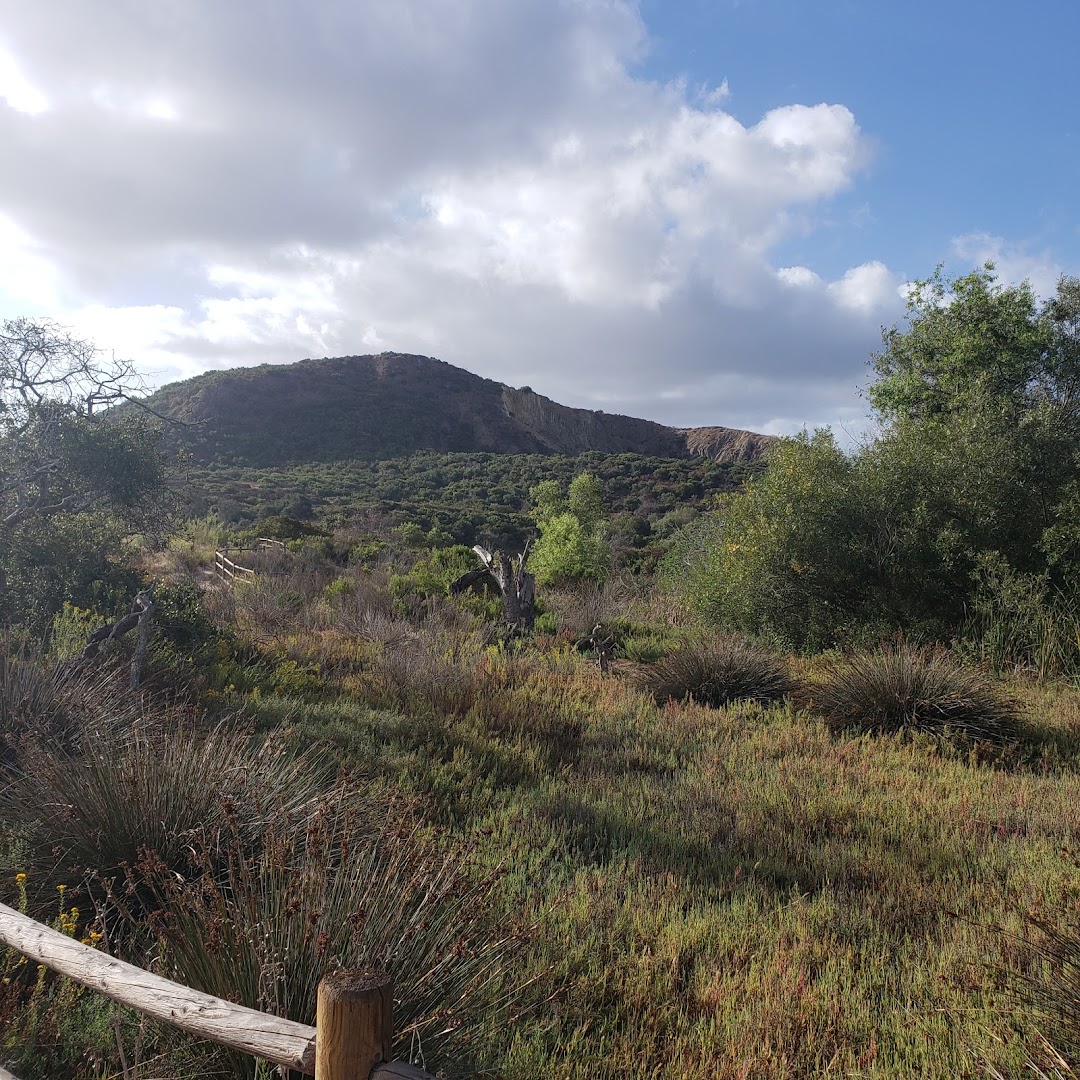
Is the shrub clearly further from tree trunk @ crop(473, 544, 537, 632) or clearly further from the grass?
tree trunk @ crop(473, 544, 537, 632)

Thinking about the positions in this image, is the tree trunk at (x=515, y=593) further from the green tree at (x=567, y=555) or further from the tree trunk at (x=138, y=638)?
the green tree at (x=567, y=555)

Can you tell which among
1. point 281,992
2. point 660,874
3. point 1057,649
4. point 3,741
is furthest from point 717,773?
point 1057,649

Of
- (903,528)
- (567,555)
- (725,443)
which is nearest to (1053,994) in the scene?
(903,528)

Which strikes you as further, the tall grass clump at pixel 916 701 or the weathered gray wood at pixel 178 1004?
the tall grass clump at pixel 916 701

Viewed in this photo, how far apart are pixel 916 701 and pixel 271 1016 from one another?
6.93 metres

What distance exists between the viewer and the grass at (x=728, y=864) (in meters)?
2.92

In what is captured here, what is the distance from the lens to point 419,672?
8.23 meters

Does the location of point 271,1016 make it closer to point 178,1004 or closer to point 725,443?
point 178,1004

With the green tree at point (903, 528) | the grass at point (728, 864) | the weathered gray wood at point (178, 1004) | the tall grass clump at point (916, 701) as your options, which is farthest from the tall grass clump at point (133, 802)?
the green tree at point (903, 528)

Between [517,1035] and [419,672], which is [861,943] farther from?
[419,672]

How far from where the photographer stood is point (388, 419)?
6850cm

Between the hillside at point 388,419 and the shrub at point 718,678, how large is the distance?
46.6m

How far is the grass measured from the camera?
9.58ft

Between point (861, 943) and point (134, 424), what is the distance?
10978 mm
